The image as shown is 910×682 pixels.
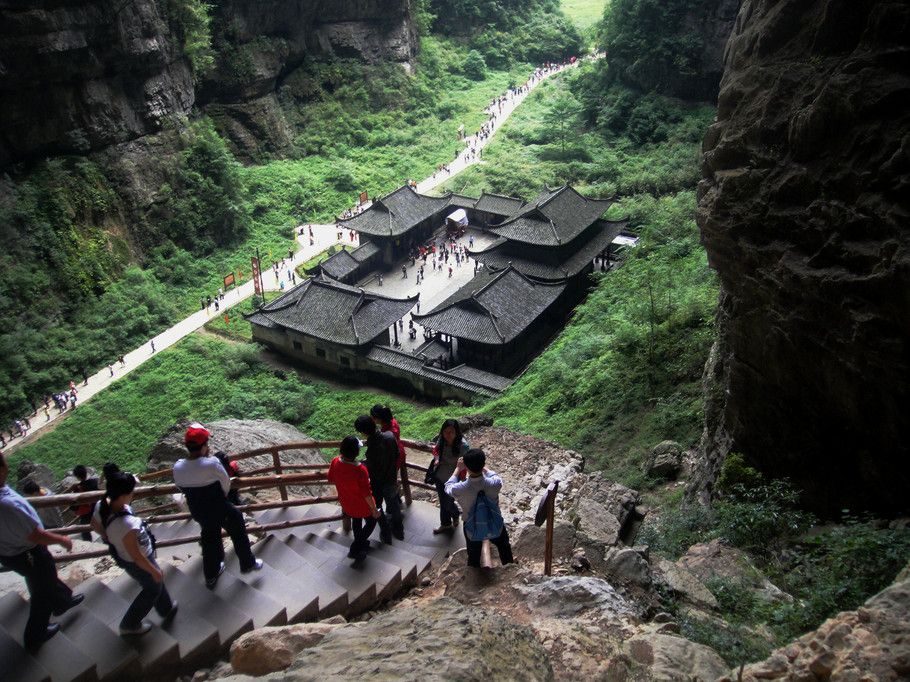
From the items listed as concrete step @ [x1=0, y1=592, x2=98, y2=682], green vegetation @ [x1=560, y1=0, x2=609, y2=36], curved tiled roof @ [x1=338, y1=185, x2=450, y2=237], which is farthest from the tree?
concrete step @ [x1=0, y1=592, x2=98, y2=682]

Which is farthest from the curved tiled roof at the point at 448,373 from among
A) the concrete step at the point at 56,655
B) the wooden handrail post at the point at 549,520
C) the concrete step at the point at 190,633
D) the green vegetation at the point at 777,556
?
the concrete step at the point at 56,655

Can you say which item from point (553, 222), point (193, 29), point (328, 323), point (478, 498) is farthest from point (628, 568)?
point (193, 29)

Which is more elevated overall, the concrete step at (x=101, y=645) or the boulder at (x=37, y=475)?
the concrete step at (x=101, y=645)

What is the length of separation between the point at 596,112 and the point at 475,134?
920cm

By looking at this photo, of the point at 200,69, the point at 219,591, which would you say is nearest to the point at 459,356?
the point at 219,591

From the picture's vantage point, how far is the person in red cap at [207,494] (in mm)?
7754

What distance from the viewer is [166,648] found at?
6805mm

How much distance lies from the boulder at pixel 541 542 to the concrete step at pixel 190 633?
3.50 metres

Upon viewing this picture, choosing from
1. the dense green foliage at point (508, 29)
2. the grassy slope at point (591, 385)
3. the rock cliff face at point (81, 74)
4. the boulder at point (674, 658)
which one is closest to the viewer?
the boulder at point (674, 658)

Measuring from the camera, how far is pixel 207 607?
24.8 feet

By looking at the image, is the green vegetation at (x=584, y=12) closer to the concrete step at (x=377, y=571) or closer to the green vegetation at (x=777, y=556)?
the green vegetation at (x=777, y=556)

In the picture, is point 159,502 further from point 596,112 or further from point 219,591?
point 596,112

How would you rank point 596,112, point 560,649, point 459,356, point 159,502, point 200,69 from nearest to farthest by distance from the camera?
point 560,649 < point 159,502 < point 459,356 < point 200,69 < point 596,112

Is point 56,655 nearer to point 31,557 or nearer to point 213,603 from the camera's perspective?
point 31,557
